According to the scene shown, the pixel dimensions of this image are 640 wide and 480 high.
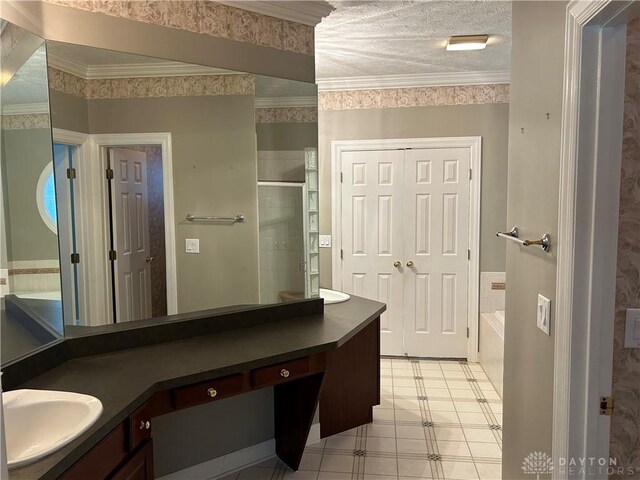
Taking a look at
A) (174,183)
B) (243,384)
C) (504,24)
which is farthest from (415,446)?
(504,24)

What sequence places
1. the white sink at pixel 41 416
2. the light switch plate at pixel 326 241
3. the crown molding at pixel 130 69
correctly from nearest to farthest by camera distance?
the white sink at pixel 41 416 < the crown molding at pixel 130 69 < the light switch plate at pixel 326 241

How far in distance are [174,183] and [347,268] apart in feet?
7.87

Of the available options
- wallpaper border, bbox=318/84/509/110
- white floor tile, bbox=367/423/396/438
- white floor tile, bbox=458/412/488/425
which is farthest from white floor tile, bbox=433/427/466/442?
wallpaper border, bbox=318/84/509/110

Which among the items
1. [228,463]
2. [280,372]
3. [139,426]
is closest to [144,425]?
[139,426]

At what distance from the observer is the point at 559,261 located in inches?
55.6

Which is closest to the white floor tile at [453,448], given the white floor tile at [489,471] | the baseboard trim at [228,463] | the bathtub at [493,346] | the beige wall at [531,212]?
the white floor tile at [489,471]

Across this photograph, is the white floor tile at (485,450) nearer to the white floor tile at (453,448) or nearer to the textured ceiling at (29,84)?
the white floor tile at (453,448)

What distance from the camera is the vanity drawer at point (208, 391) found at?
184 cm

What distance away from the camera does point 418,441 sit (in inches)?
115

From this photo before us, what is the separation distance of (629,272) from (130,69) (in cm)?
210

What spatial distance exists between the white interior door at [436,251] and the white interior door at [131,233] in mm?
2607

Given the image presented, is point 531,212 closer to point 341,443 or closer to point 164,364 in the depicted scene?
point 164,364

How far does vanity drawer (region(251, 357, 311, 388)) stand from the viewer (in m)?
2.03

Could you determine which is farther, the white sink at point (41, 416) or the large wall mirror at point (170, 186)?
the large wall mirror at point (170, 186)
